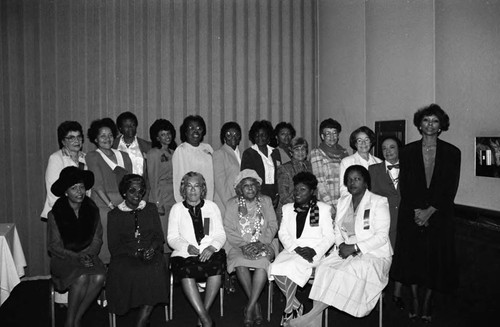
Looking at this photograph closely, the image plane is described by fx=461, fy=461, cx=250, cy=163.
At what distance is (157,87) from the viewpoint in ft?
20.1

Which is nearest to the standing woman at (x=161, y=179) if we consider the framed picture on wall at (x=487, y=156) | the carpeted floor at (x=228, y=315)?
the carpeted floor at (x=228, y=315)

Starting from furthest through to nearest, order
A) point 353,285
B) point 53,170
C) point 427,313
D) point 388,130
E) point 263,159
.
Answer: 1. point 388,130
2. point 263,159
3. point 53,170
4. point 427,313
5. point 353,285

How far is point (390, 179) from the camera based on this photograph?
431 cm

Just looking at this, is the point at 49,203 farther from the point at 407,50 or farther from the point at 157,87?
the point at 407,50

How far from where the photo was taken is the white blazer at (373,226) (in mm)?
3752

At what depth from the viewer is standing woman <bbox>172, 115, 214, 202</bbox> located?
4.77 metres

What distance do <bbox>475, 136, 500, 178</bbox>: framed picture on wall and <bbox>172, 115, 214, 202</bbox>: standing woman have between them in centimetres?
260

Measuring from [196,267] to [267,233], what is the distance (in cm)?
76

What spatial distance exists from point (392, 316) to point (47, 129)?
→ 14.9 ft

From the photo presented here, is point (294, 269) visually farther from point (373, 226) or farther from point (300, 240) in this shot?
point (373, 226)

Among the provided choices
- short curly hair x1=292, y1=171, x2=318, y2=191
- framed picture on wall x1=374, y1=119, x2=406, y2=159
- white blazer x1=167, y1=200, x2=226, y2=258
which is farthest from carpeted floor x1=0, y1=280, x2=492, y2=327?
framed picture on wall x1=374, y1=119, x2=406, y2=159

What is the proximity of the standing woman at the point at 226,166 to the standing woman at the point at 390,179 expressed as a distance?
56.3 inches

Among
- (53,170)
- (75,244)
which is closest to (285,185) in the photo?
(75,244)

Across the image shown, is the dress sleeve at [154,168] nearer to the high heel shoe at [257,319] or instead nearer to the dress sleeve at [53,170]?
the dress sleeve at [53,170]
